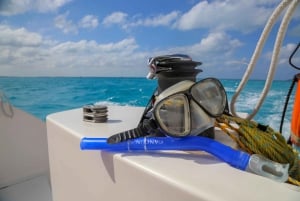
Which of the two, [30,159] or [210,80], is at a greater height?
[210,80]

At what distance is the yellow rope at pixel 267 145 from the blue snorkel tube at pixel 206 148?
6 cm

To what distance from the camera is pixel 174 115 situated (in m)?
0.47

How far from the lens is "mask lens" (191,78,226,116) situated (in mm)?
471

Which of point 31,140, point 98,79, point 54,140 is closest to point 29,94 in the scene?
point 98,79

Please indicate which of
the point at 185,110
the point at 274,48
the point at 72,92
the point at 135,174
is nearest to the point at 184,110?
the point at 185,110

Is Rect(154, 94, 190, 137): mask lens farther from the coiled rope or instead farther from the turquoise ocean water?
the turquoise ocean water

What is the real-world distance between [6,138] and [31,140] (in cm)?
15

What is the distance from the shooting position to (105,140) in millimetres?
506

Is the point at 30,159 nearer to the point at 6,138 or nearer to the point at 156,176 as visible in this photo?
the point at 6,138

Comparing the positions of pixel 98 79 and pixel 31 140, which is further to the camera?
pixel 98 79

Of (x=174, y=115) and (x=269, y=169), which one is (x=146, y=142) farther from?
(x=269, y=169)

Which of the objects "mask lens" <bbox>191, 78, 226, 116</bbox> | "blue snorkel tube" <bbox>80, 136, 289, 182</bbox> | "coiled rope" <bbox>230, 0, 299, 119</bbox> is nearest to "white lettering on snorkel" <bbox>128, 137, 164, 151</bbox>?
"blue snorkel tube" <bbox>80, 136, 289, 182</bbox>

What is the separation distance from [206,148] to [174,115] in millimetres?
90

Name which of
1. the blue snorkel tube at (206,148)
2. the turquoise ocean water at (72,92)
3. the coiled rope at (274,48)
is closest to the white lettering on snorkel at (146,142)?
the blue snorkel tube at (206,148)
